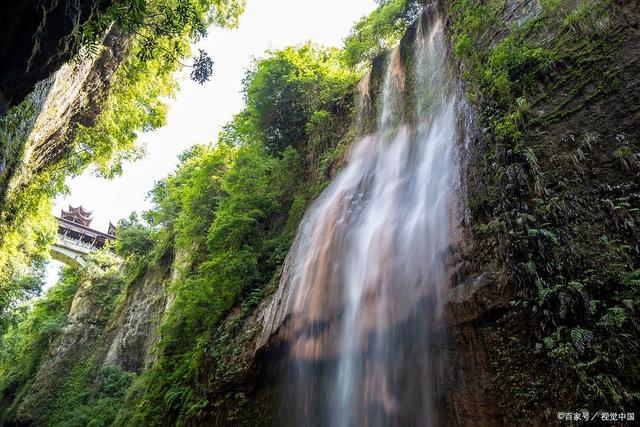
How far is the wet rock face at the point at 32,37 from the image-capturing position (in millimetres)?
4832

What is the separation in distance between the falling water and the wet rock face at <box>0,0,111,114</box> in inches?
224

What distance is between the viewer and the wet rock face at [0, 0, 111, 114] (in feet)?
→ 15.9

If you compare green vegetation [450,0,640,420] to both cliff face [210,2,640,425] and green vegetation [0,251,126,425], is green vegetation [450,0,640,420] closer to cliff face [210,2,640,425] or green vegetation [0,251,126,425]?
cliff face [210,2,640,425]

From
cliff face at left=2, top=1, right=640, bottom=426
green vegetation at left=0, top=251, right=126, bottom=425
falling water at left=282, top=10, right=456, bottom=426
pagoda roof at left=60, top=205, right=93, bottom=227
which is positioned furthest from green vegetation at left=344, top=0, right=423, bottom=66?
pagoda roof at left=60, top=205, right=93, bottom=227

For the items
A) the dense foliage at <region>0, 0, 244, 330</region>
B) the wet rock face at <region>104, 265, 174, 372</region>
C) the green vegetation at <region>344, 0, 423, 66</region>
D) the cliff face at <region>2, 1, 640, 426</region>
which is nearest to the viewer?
the cliff face at <region>2, 1, 640, 426</region>

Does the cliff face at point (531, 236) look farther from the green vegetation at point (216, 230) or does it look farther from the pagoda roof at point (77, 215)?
the pagoda roof at point (77, 215)

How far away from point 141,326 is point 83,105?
995cm

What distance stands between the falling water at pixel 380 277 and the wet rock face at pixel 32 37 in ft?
18.7

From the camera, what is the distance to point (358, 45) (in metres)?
14.7

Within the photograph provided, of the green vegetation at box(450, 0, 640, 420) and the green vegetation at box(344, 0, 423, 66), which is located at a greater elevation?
the green vegetation at box(344, 0, 423, 66)

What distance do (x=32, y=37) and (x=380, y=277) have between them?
623 cm

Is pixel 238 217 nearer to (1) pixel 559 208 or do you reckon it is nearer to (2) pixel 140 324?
(1) pixel 559 208

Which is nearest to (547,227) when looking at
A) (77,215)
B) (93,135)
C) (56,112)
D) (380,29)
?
(56,112)

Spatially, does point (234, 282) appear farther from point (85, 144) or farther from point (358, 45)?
point (358, 45)
